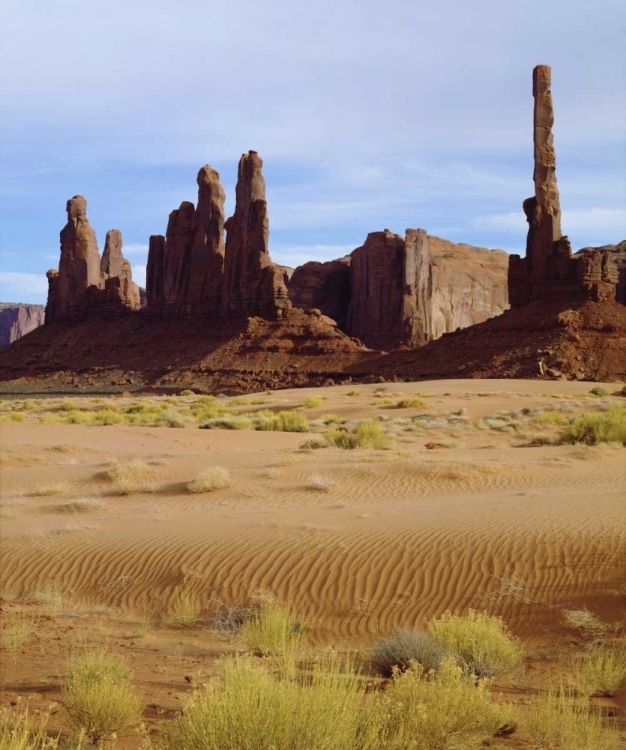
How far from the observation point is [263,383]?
188 ft

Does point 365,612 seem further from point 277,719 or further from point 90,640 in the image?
point 277,719

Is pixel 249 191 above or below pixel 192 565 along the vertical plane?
above

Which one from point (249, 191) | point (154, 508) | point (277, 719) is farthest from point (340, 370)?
point (277, 719)

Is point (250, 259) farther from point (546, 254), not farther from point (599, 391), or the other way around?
point (599, 391)

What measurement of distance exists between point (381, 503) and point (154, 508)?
3291 millimetres

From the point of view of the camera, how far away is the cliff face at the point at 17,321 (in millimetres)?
150000

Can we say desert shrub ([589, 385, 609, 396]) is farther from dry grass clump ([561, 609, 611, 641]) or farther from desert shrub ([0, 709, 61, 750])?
desert shrub ([0, 709, 61, 750])

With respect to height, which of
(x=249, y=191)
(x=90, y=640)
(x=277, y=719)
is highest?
(x=249, y=191)

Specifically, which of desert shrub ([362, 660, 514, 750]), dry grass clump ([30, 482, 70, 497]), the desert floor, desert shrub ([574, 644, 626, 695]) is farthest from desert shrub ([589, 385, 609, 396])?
desert shrub ([362, 660, 514, 750])

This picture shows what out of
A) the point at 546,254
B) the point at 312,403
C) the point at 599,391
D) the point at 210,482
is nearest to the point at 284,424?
Answer: the point at 312,403

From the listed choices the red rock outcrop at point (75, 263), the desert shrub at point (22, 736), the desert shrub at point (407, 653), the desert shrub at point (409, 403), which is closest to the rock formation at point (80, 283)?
the red rock outcrop at point (75, 263)

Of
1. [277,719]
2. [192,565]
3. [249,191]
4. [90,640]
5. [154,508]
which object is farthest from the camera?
[249,191]

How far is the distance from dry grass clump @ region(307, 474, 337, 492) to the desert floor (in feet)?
0.12

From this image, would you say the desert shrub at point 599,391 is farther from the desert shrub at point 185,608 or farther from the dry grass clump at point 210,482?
the desert shrub at point 185,608
